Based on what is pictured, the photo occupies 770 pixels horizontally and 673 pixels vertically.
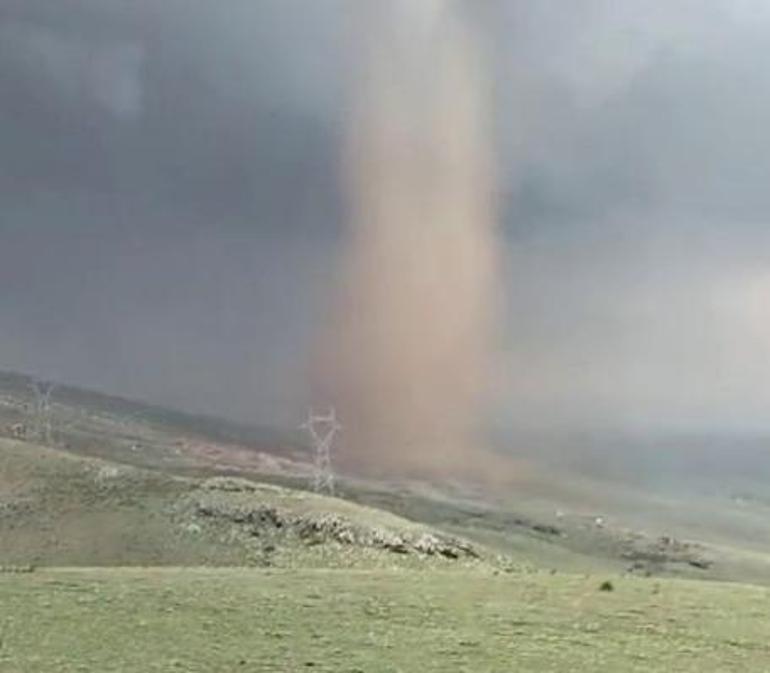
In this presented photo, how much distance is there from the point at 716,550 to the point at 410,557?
8059cm

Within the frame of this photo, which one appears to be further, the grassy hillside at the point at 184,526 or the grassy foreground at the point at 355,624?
the grassy hillside at the point at 184,526

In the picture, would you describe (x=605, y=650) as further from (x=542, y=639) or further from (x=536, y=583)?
(x=536, y=583)

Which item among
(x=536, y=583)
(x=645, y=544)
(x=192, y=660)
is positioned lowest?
(x=192, y=660)

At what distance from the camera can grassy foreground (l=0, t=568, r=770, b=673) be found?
31.8 meters

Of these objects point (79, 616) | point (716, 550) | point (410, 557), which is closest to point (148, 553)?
point (410, 557)

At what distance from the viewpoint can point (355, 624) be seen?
119ft

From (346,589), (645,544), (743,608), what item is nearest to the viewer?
(346,589)

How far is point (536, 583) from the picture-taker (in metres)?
46.2

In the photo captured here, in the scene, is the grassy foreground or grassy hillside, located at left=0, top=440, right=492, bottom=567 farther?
grassy hillside, located at left=0, top=440, right=492, bottom=567

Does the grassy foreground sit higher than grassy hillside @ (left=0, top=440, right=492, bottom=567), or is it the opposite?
grassy hillside @ (left=0, top=440, right=492, bottom=567)

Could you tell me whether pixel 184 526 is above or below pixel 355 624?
above

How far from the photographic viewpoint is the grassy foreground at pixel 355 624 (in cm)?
3184

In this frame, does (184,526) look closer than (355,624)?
No

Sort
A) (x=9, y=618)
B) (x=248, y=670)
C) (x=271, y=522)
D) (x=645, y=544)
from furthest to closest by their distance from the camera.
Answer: (x=645, y=544), (x=271, y=522), (x=9, y=618), (x=248, y=670)
